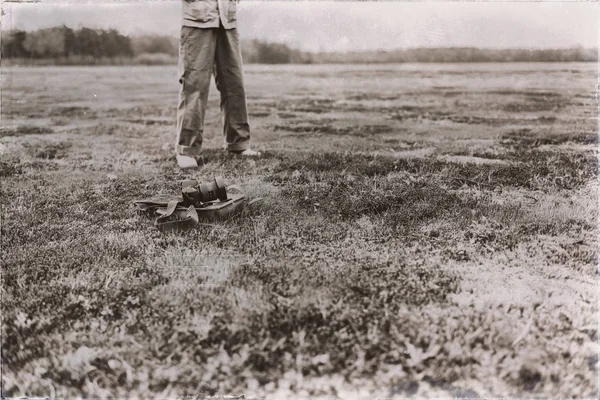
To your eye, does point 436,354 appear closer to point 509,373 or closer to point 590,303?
point 509,373

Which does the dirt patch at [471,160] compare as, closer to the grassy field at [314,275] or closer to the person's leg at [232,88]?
the grassy field at [314,275]

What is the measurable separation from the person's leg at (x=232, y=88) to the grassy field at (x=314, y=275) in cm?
28

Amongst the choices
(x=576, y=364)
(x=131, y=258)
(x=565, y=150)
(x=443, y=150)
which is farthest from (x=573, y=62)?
(x=131, y=258)

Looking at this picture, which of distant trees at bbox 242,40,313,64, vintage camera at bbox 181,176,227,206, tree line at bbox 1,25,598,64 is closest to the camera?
vintage camera at bbox 181,176,227,206

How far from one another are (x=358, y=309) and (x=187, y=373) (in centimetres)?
88

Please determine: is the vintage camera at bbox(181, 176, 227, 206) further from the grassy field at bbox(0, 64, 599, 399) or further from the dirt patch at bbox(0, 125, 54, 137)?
the dirt patch at bbox(0, 125, 54, 137)

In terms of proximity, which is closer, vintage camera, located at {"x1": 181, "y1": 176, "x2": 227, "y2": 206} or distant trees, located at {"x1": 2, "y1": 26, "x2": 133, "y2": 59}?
vintage camera, located at {"x1": 181, "y1": 176, "x2": 227, "y2": 206}

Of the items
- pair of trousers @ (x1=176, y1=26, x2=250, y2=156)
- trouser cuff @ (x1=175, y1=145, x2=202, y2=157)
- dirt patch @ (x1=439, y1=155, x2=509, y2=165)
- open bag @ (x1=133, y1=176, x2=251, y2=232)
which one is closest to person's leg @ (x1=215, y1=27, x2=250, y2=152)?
pair of trousers @ (x1=176, y1=26, x2=250, y2=156)

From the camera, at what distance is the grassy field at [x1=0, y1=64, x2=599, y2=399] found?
2123mm

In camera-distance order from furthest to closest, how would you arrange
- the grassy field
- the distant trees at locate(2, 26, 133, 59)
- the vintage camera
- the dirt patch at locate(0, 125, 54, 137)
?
the distant trees at locate(2, 26, 133, 59), the dirt patch at locate(0, 125, 54, 137), the vintage camera, the grassy field

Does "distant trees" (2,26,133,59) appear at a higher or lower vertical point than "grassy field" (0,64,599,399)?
higher

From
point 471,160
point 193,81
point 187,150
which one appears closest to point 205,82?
point 193,81

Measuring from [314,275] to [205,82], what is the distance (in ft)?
10.1

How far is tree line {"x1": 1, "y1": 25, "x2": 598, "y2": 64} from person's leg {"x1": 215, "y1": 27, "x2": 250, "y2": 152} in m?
3.21
